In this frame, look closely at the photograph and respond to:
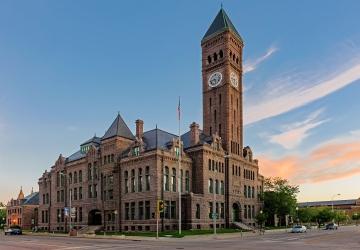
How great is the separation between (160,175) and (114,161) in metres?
11.4

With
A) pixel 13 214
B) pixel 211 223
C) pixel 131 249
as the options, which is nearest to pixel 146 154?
pixel 211 223

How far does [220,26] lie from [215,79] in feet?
37.9

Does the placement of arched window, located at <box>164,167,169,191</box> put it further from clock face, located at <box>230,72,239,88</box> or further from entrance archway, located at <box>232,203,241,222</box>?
clock face, located at <box>230,72,239,88</box>

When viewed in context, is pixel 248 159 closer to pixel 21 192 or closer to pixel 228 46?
pixel 228 46

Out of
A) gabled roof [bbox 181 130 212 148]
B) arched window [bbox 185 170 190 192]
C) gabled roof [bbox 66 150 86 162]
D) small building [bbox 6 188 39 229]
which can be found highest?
gabled roof [bbox 181 130 212 148]

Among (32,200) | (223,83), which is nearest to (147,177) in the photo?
(223,83)

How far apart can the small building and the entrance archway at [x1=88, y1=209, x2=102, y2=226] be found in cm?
4057

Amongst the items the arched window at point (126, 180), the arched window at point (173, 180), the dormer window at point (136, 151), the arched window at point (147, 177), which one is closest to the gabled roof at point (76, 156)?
the arched window at point (126, 180)

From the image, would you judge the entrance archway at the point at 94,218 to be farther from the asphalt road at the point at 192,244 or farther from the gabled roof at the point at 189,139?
the asphalt road at the point at 192,244

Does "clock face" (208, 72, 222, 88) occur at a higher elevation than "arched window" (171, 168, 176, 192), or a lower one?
higher

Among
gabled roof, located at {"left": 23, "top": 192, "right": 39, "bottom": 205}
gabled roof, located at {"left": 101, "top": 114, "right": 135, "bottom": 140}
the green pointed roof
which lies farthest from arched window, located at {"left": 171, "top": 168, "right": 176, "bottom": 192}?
gabled roof, located at {"left": 23, "top": 192, "right": 39, "bottom": 205}

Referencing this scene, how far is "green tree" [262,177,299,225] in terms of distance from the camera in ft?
307

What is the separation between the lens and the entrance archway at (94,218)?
3167 inches

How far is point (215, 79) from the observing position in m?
88.8
